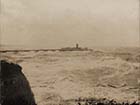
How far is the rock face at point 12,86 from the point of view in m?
15.4

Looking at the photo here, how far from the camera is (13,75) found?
51.4 ft

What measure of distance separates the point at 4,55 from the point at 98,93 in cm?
771

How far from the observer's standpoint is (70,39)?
101 ft

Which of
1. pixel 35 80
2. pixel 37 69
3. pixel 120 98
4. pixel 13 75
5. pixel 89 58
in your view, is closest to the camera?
pixel 13 75

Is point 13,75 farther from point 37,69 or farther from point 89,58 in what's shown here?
point 89,58

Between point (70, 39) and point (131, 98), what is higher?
point (70, 39)

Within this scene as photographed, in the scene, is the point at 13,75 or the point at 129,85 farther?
the point at 129,85

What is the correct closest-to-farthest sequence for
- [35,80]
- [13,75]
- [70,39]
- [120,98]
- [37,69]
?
[13,75]
[120,98]
[35,80]
[37,69]
[70,39]

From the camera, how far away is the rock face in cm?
1538

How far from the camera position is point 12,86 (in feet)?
51.0

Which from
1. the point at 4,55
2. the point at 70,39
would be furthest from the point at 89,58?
the point at 4,55

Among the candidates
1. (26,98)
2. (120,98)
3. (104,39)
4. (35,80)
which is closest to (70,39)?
(104,39)

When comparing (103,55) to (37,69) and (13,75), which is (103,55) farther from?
(13,75)

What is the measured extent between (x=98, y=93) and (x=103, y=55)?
6.97 meters
